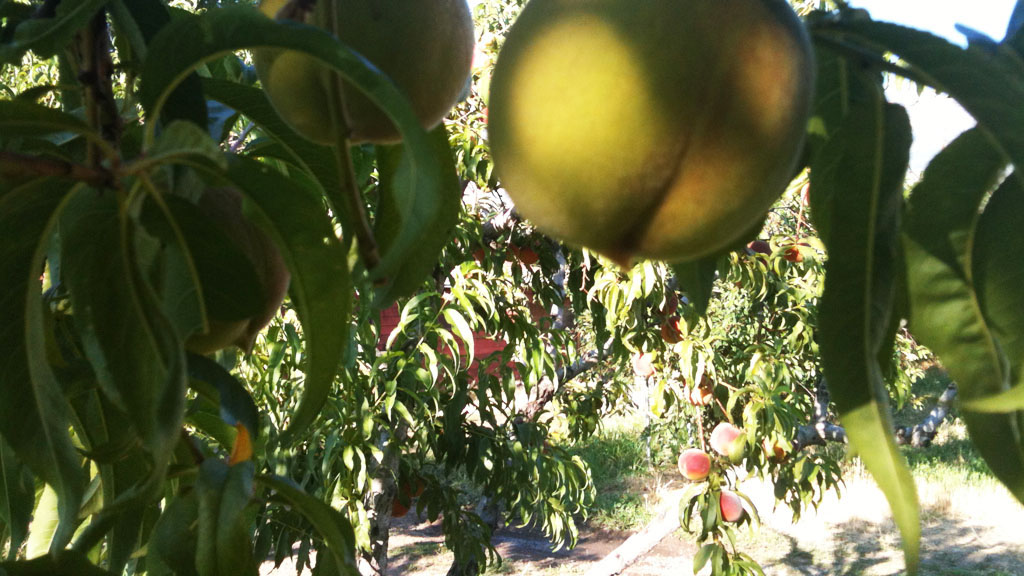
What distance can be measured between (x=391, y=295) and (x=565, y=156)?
0.32 feet

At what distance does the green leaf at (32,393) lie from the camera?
1.58 ft

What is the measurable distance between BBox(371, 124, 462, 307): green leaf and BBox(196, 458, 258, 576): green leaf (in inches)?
7.6

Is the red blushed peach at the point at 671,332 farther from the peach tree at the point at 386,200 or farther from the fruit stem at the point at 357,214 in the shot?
the fruit stem at the point at 357,214

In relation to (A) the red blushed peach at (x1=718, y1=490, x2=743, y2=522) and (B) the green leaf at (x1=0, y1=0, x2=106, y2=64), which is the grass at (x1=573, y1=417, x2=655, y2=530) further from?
(B) the green leaf at (x1=0, y1=0, x2=106, y2=64)

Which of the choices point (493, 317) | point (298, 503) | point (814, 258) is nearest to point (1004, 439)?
point (298, 503)

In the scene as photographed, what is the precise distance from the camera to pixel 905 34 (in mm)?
342

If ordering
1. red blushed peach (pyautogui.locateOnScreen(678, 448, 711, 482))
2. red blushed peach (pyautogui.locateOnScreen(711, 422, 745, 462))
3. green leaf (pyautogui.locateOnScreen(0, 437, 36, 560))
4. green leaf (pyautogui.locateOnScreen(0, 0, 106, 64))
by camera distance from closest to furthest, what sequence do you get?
green leaf (pyautogui.locateOnScreen(0, 0, 106, 64))
green leaf (pyautogui.locateOnScreen(0, 437, 36, 560))
red blushed peach (pyautogui.locateOnScreen(711, 422, 745, 462))
red blushed peach (pyautogui.locateOnScreen(678, 448, 711, 482))

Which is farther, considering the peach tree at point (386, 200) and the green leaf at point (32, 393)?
the green leaf at point (32, 393)

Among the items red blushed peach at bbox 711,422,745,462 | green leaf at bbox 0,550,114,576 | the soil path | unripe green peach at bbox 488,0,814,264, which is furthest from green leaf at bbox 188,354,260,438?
the soil path

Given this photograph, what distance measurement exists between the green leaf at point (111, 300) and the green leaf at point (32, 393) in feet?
0.09

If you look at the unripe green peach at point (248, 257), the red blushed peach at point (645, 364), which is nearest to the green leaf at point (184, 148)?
the unripe green peach at point (248, 257)

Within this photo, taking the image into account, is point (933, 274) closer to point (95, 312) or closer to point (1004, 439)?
point (1004, 439)

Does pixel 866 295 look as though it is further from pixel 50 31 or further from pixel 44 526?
pixel 44 526

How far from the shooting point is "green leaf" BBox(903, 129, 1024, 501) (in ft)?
1.17
